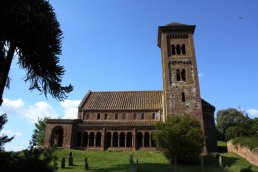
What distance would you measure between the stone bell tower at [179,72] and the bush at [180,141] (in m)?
11.0

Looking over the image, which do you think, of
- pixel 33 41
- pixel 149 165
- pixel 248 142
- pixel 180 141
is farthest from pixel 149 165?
pixel 33 41

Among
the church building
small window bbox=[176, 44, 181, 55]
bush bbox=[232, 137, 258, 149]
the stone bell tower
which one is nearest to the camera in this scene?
bush bbox=[232, 137, 258, 149]

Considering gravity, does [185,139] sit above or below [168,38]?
below

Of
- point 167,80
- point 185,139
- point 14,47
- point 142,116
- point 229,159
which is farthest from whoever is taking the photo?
point 142,116

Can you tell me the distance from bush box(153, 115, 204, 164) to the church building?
35.1 ft

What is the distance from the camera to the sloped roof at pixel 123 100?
56.0m

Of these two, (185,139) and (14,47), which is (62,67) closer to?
(14,47)

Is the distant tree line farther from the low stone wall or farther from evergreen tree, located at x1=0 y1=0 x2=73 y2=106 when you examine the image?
evergreen tree, located at x1=0 y1=0 x2=73 y2=106

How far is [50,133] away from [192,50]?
30.2 m

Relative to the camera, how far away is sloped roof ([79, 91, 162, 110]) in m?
56.0

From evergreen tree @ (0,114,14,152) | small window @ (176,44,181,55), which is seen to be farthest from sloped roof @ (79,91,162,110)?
evergreen tree @ (0,114,14,152)

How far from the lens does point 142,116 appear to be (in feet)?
180

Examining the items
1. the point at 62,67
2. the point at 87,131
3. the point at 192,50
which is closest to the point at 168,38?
the point at 192,50

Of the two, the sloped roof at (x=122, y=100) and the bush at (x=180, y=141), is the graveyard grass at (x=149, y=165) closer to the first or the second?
the bush at (x=180, y=141)
